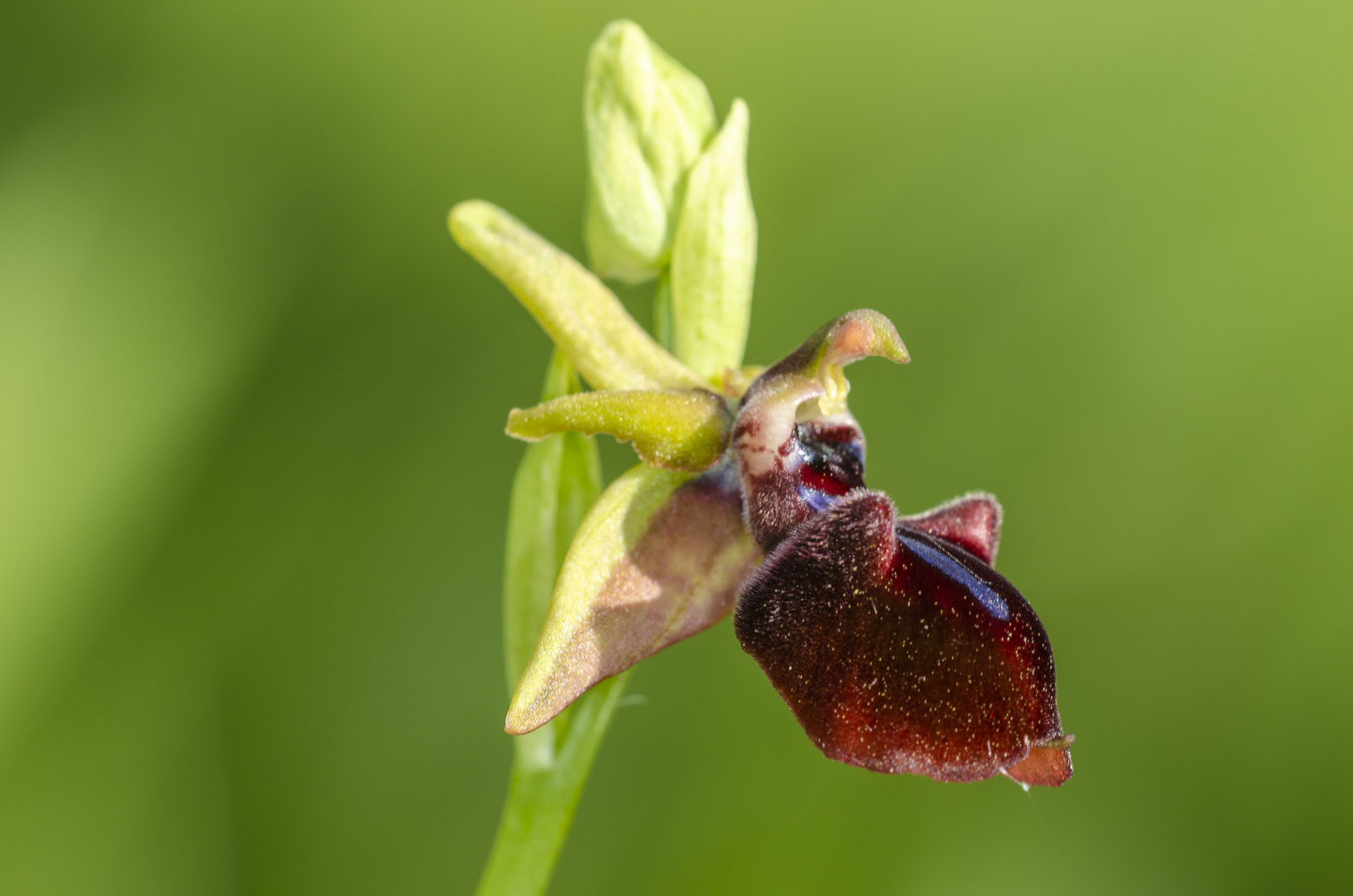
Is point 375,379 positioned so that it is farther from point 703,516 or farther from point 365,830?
point 703,516

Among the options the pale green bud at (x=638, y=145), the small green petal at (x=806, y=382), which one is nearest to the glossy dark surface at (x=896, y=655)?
the small green petal at (x=806, y=382)

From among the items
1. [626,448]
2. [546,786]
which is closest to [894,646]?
[546,786]

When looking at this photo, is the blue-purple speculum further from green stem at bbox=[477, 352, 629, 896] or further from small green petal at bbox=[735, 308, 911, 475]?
green stem at bbox=[477, 352, 629, 896]

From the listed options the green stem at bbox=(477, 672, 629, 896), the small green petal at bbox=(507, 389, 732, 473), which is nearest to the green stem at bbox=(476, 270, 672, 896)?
the green stem at bbox=(477, 672, 629, 896)

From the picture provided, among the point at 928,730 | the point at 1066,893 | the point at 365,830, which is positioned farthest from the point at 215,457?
the point at 1066,893

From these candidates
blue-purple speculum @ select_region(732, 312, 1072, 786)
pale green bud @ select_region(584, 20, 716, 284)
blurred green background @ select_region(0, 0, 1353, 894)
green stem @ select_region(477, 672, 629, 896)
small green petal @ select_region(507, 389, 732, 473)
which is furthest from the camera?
blurred green background @ select_region(0, 0, 1353, 894)

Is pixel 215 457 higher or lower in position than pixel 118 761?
higher

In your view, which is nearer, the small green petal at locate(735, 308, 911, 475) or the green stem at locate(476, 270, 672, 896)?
the small green petal at locate(735, 308, 911, 475)

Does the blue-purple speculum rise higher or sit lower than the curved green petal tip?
lower
